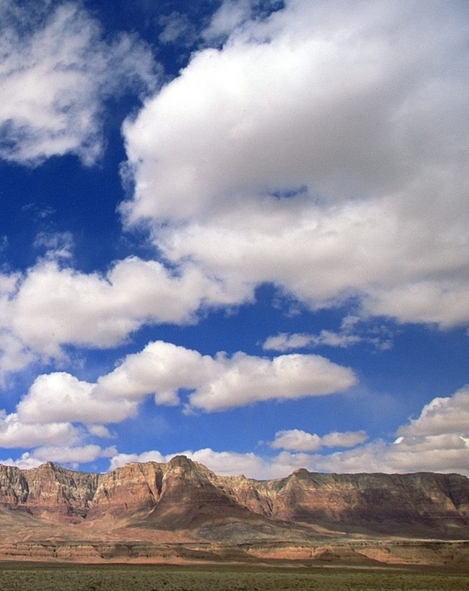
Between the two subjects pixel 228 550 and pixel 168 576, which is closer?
pixel 168 576

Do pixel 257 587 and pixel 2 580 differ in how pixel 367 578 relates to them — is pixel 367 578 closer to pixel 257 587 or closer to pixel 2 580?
pixel 257 587

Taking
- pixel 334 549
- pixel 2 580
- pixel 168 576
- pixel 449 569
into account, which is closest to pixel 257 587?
pixel 168 576

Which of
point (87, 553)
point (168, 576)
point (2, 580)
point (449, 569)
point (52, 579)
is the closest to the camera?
point (2, 580)

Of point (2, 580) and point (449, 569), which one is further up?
point (2, 580)

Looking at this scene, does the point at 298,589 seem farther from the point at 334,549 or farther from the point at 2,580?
the point at 334,549

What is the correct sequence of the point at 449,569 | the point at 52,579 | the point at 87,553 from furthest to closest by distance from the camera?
1. the point at 87,553
2. the point at 449,569
3. the point at 52,579

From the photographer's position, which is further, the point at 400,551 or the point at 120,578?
the point at 400,551

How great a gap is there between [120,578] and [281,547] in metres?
88.9

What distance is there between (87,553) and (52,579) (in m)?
82.7

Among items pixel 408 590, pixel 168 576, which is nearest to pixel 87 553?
pixel 168 576

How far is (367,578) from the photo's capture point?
97.9 metres

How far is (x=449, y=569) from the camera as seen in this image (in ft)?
440

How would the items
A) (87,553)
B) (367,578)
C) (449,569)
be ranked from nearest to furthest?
(367,578)
(449,569)
(87,553)

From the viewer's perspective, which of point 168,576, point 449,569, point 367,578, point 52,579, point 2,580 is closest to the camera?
point 2,580
